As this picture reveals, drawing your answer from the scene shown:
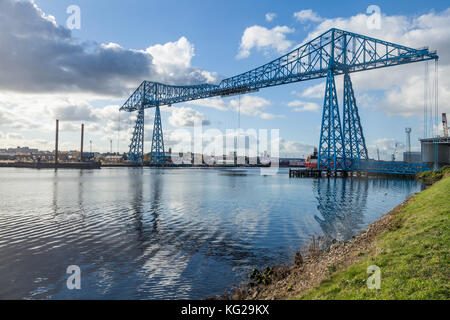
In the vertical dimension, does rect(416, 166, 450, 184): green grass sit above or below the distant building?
below

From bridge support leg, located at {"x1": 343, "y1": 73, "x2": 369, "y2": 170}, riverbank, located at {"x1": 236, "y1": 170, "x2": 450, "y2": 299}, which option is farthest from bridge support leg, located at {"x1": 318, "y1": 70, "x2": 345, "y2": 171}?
riverbank, located at {"x1": 236, "y1": 170, "x2": 450, "y2": 299}

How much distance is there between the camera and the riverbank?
20.9 feet

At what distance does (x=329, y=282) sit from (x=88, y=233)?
1254 cm

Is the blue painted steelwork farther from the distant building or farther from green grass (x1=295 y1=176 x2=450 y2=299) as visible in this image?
green grass (x1=295 y1=176 x2=450 y2=299)

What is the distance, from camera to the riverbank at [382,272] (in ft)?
20.9

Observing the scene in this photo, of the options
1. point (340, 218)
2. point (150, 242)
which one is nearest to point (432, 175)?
point (340, 218)

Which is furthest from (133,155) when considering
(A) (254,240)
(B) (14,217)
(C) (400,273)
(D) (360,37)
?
(C) (400,273)

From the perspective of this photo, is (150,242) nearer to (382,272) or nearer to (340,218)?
(382,272)

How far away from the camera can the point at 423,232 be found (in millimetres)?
10156

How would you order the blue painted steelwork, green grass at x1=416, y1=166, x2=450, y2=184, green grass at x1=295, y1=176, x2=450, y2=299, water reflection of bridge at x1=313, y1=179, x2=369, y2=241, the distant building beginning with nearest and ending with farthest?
green grass at x1=295, y1=176, x2=450, y2=299, water reflection of bridge at x1=313, y1=179, x2=369, y2=241, green grass at x1=416, y1=166, x2=450, y2=184, the blue painted steelwork, the distant building

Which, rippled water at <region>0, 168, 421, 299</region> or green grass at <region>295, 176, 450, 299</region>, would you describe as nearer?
green grass at <region>295, 176, 450, 299</region>

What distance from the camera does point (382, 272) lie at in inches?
288

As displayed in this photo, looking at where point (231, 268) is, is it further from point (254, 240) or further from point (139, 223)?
point (139, 223)

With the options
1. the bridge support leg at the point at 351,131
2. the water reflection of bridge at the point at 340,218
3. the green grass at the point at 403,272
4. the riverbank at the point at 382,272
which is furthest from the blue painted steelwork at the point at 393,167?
the green grass at the point at 403,272
